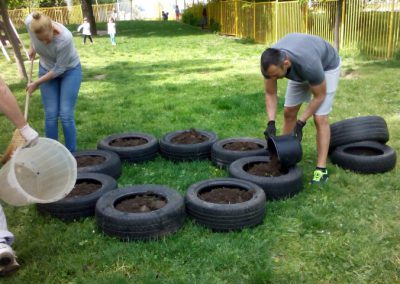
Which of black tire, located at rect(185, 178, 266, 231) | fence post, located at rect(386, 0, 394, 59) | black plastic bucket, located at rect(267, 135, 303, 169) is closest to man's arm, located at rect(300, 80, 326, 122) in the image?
black plastic bucket, located at rect(267, 135, 303, 169)

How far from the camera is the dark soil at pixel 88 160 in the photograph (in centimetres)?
473

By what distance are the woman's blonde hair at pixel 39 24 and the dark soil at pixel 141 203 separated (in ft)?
6.42

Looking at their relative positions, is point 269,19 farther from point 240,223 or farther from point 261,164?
point 240,223

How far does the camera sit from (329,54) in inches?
169

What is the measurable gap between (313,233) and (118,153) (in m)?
2.54

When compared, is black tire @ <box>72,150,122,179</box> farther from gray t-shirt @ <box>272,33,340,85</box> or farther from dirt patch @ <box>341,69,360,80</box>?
dirt patch @ <box>341,69,360,80</box>

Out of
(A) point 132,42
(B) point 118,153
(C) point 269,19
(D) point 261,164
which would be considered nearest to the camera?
(D) point 261,164

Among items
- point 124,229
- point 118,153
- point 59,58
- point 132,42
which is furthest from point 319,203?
point 132,42

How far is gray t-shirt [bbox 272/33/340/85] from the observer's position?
152 inches

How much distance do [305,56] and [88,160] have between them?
8.57 feet

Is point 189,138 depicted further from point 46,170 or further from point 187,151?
point 46,170

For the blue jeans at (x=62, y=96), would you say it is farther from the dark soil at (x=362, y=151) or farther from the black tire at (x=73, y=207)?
the dark soil at (x=362, y=151)

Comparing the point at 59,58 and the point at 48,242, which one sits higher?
the point at 59,58

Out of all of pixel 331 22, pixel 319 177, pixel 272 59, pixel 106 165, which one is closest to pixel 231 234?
pixel 319 177
